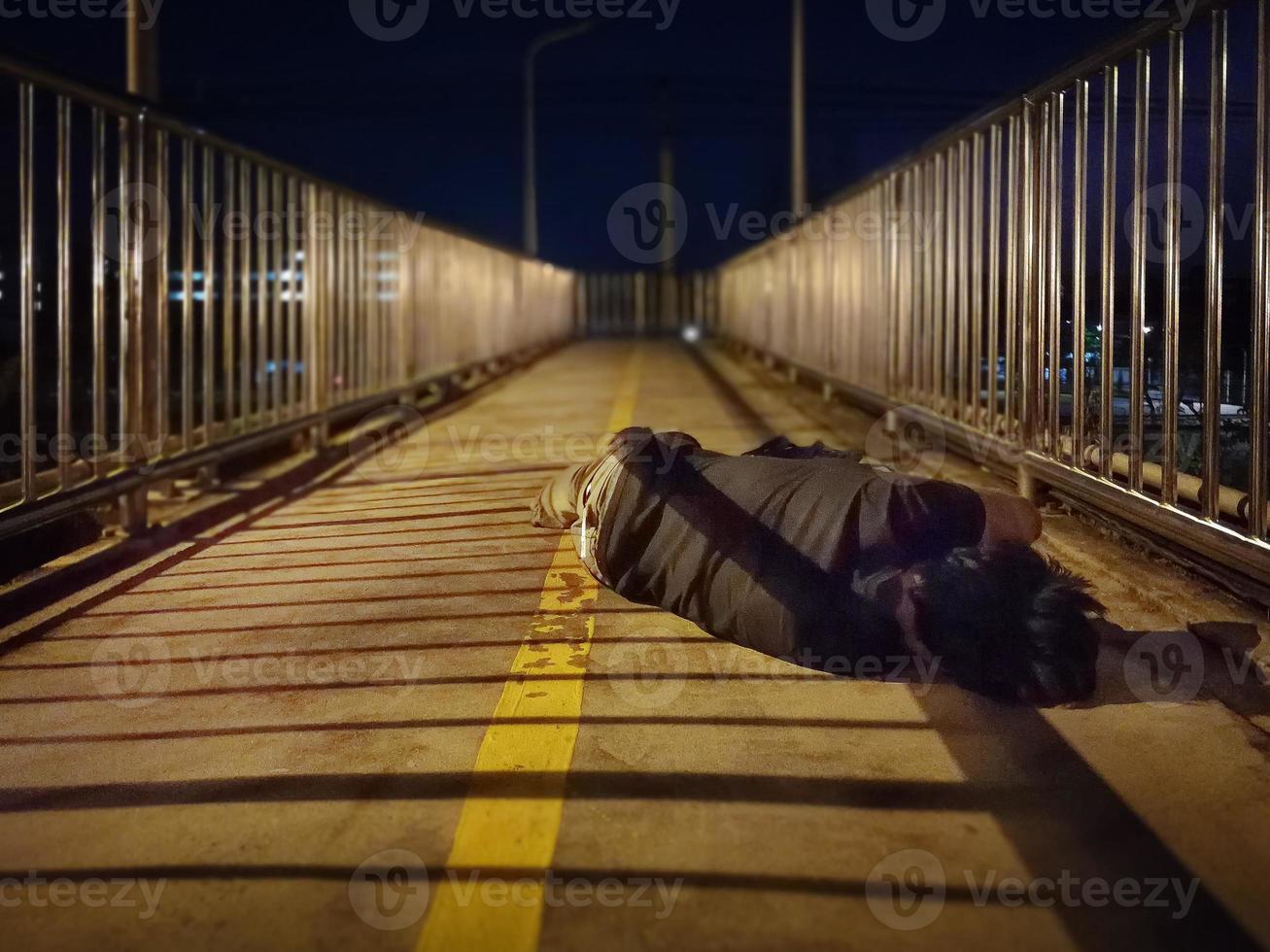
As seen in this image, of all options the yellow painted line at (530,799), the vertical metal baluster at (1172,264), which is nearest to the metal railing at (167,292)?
the yellow painted line at (530,799)

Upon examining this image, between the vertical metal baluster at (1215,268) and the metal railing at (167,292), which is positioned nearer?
the vertical metal baluster at (1215,268)

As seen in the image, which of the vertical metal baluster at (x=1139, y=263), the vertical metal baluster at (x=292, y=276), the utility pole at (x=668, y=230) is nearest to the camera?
the vertical metal baluster at (x=1139, y=263)

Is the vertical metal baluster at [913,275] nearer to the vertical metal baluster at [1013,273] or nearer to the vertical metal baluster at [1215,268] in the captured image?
the vertical metal baluster at [1013,273]

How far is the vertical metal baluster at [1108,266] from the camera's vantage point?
4523 millimetres

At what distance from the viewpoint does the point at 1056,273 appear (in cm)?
510

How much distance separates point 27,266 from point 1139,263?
13.4ft

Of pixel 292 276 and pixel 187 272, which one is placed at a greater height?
pixel 292 276

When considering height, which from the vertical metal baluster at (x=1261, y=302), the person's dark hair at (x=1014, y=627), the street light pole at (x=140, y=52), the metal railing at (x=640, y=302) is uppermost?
the metal railing at (x=640, y=302)

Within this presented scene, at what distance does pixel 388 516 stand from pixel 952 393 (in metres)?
3.11

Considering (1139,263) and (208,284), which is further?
(208,284)

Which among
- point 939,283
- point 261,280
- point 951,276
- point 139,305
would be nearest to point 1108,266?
point 951,276

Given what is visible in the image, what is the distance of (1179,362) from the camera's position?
4.04m

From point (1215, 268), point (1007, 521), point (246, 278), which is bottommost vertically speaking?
point (1007, 521)

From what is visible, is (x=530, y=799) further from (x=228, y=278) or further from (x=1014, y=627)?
(x=228, y=278)
